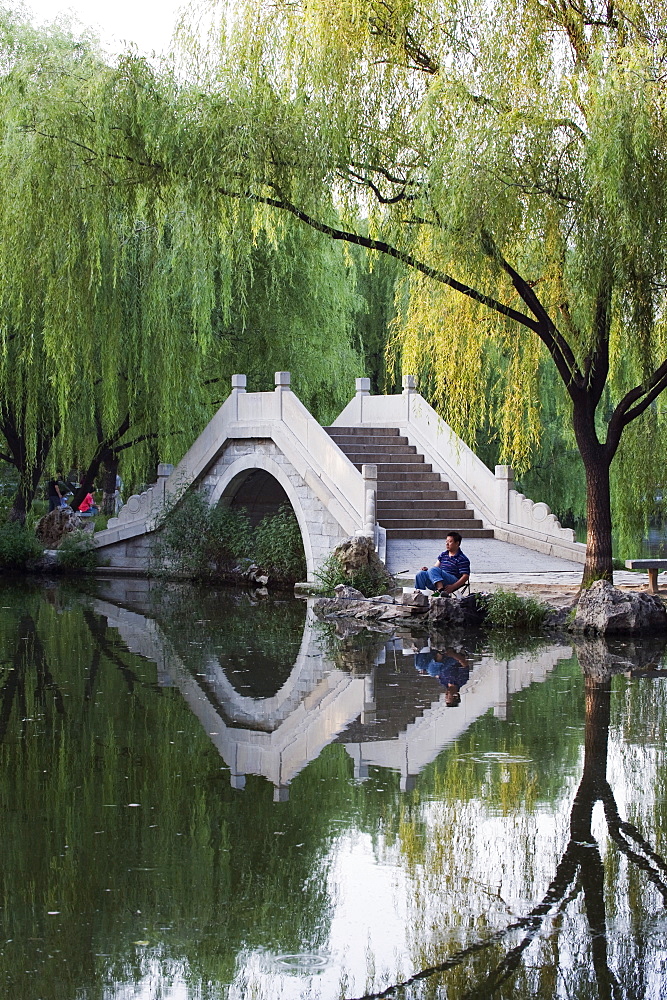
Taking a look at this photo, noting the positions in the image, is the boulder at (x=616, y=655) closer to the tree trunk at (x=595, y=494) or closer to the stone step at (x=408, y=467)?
the tree trunk at (x=595, y=494)

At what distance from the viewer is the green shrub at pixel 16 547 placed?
849 inches

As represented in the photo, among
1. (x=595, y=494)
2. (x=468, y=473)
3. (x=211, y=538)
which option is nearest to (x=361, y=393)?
(x=468, y=473)

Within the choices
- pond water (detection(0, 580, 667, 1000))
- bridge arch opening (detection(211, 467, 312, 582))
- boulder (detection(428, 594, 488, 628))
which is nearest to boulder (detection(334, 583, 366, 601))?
boulder (detection(428, 594, 488, 628))

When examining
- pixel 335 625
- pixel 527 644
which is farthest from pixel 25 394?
pixel 527 644

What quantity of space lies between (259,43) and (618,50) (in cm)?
369

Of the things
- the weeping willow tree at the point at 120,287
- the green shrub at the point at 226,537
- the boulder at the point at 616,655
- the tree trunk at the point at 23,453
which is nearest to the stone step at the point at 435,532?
the green shrub at the point at 226,537

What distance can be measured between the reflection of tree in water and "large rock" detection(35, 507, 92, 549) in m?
15.9

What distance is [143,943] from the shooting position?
465cm

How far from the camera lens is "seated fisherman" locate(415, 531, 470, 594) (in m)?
14.4

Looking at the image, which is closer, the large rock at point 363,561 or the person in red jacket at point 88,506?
the large rock at point 363,561

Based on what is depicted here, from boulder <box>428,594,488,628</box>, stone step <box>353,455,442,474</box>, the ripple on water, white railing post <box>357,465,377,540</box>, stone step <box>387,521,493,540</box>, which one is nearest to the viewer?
the ripple on water

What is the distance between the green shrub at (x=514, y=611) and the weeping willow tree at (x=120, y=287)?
432 centimetres

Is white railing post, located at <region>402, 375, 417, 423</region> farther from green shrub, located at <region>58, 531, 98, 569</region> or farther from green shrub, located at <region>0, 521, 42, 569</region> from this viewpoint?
green shrub, located at <region>0, 521, 42, 569</region>

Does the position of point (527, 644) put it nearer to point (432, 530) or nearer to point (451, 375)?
point (451, 375)
